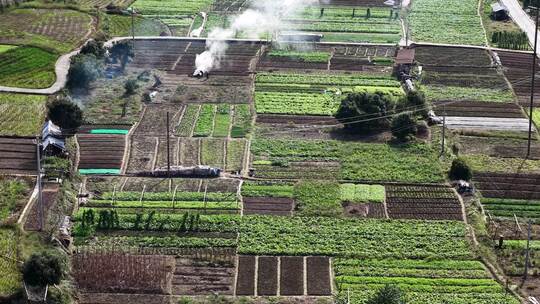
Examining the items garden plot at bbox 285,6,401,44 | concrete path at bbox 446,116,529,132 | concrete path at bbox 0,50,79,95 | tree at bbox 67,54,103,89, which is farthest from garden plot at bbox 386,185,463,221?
garden plot at bbox 285,6,401,44

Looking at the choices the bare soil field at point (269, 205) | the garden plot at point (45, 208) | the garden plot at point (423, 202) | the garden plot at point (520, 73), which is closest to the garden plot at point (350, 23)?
the garden plot at point (520, 73)

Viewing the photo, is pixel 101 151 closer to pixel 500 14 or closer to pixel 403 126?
pixel 403 126

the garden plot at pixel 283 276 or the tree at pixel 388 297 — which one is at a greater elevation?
the garden plot at pixel 283 276

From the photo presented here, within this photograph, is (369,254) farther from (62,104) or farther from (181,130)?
(62,104)

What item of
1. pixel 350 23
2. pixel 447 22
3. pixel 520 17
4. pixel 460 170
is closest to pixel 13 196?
pixel 460 170

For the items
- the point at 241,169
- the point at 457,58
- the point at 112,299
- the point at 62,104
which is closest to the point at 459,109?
the point at 457,58

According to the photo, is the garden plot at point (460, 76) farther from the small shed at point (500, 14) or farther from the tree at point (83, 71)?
the tree at point (83, 71)
